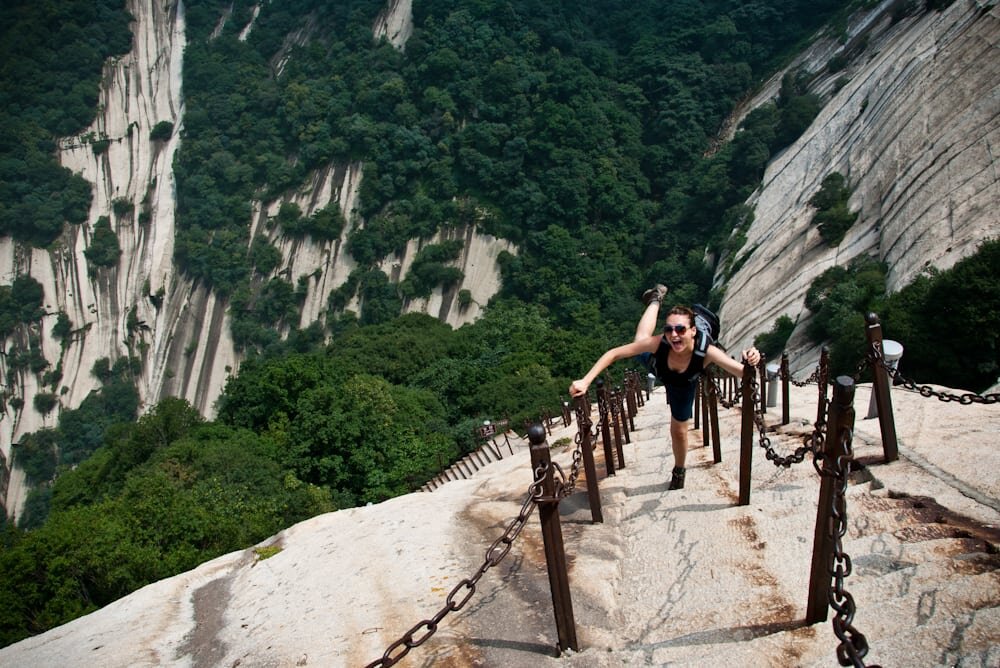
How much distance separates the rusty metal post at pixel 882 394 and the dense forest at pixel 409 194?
1605 centimetres

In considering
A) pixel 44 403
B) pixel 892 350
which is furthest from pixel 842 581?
pixel 44 403

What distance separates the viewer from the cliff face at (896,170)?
2369 cm

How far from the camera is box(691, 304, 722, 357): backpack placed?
17.1ft

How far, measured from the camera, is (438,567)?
549 cm

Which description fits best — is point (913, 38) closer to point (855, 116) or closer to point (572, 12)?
point (855, 116)

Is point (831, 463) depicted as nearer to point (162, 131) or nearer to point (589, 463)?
point (589, 463)

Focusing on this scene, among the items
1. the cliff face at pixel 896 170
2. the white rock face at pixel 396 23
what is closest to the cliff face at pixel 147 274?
the white rock face at pixel 396 23

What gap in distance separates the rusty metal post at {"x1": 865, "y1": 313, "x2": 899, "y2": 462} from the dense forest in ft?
52.7

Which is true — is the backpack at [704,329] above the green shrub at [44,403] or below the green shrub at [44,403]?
below

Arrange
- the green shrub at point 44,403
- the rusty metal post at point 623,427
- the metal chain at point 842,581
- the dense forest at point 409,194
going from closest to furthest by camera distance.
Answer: the metal chain at point 842,581 → the rusty metal post at point 623,427 → the dense forest at point 409,194 → the green shrub at point 44,403

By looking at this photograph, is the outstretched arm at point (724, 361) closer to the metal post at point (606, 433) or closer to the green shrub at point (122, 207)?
the metal post at point (606, 433)

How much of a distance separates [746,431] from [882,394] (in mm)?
1184

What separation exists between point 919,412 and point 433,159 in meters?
51.5

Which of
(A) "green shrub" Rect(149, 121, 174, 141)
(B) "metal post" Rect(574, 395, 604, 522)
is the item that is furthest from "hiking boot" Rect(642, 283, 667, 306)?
(A) "green shrub" Rect(149, 121, 174, 141)
